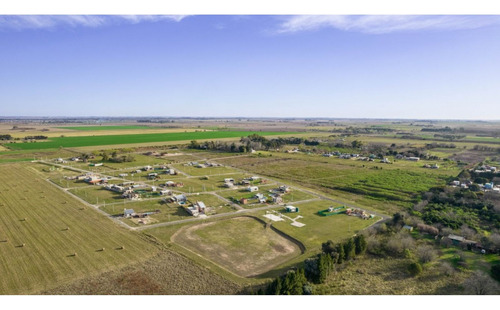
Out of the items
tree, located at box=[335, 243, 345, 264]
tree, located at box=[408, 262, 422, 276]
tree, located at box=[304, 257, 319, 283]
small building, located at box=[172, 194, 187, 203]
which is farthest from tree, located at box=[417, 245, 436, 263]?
small building, located at box=[172, 194, 187, 203]

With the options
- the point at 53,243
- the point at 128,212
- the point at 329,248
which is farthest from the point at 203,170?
the point at 329,248

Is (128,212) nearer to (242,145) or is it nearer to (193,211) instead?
(193,211)

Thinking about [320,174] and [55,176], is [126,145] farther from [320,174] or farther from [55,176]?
[320,174]

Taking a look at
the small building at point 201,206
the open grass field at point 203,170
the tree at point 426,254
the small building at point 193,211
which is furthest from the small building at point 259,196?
the tree at point 426,254

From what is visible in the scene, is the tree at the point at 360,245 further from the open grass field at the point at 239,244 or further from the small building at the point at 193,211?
the small building at the point at 193,211

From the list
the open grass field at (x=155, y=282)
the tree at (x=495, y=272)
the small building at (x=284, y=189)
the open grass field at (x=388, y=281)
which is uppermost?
the small building at (x=284, y=189)

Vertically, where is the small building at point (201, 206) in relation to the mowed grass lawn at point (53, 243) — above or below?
above

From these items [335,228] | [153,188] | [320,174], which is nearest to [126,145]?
[153,188]

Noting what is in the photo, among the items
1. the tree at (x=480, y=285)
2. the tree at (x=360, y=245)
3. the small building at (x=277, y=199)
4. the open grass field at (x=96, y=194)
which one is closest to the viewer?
the tree at (x=480, y=285)
